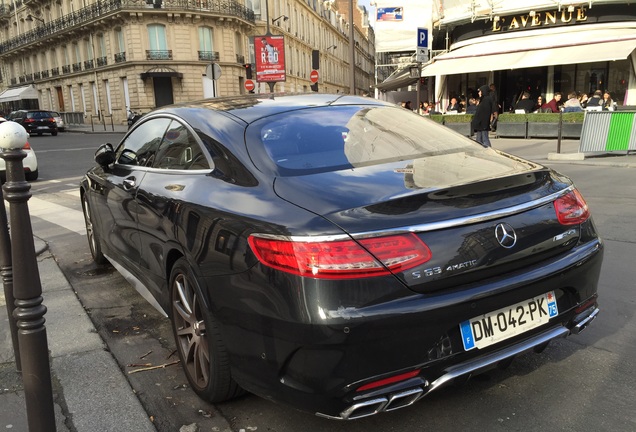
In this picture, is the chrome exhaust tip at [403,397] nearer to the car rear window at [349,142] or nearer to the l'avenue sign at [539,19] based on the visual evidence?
the car rear window at [349,142]

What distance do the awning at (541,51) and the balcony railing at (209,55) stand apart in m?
26.0

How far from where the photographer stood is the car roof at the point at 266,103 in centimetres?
312

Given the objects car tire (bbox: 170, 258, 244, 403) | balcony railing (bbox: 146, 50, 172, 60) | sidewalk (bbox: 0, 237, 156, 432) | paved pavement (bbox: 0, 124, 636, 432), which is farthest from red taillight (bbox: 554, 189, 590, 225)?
balcony railing (bbox: 146, 50, 172, 60)

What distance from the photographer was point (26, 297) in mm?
2000

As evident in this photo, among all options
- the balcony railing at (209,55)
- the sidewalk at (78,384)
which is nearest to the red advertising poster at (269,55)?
the balcony railing at (209,55)

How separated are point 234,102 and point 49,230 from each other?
4.64 meters

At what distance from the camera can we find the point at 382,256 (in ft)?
6.65

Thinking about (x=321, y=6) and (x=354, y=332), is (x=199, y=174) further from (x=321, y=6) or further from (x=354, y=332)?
(x=321, y=6)

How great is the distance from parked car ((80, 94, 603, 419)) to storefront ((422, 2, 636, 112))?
1854 centimetres

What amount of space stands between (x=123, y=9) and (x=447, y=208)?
45725mm

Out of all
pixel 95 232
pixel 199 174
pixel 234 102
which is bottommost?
pixel 95 232

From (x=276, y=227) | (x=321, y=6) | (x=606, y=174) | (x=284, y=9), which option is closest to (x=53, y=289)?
(x=276, y=227)

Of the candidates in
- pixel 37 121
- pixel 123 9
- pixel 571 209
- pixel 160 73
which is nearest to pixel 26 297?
pixel 571 209

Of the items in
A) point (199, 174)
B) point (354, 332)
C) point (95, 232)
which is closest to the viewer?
point (354, 332)
